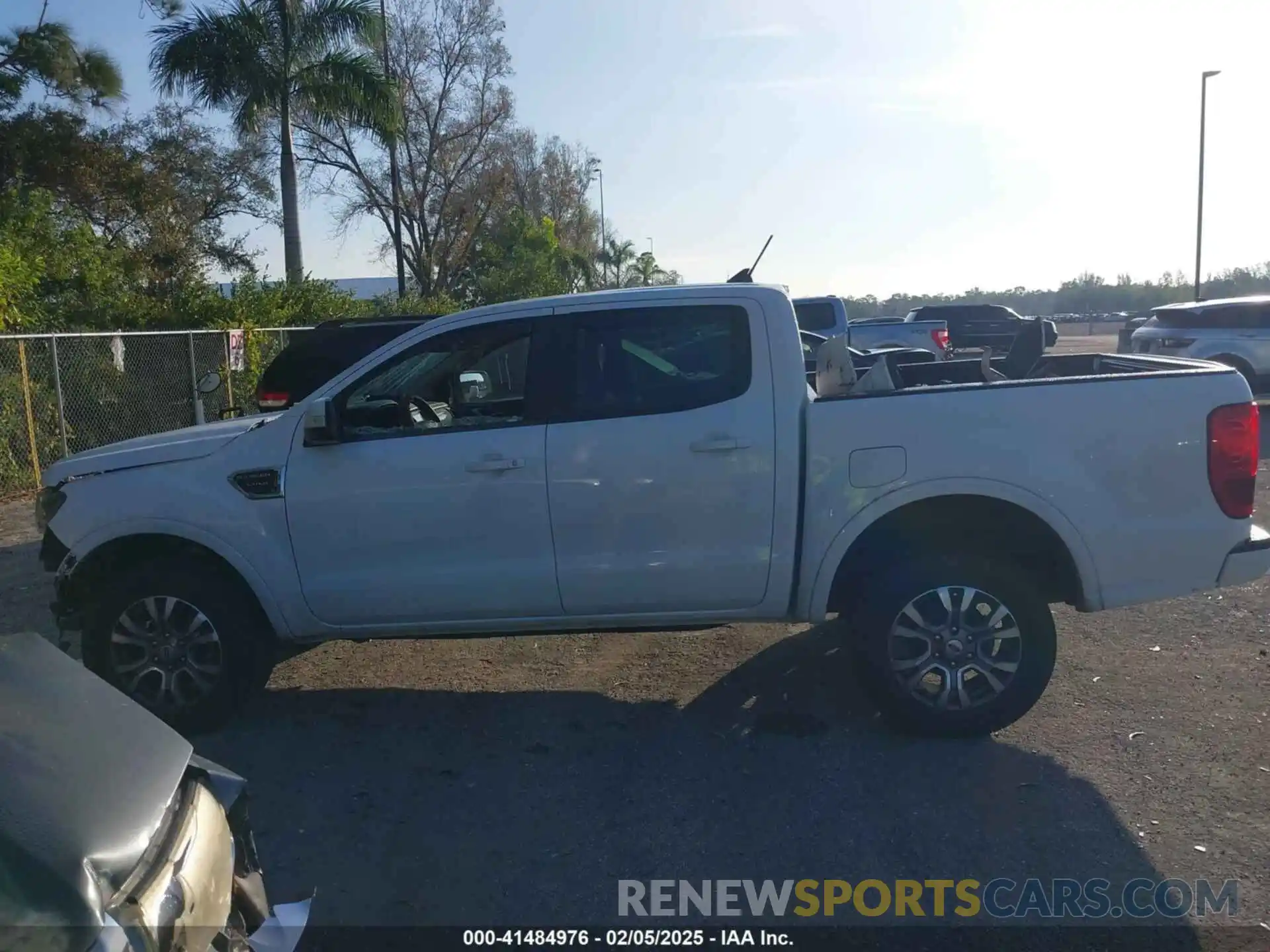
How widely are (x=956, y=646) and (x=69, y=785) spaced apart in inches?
144

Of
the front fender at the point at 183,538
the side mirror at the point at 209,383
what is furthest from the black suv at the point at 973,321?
the front fender at the point at 183,538

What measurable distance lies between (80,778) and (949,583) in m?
3.57

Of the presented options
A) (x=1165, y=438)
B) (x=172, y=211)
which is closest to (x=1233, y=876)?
(x=1165, y=438)

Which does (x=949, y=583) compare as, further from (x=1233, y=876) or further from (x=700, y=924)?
(x=700, y=924)

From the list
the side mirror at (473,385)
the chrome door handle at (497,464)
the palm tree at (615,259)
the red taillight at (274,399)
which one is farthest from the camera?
the palm tree at (615,259)

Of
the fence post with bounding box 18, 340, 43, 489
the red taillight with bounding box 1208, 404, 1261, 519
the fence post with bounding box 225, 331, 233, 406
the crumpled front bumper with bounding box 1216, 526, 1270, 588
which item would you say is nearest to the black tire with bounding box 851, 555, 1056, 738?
the crumpled front bumper with bounding box 1216, 526, 1270, 588

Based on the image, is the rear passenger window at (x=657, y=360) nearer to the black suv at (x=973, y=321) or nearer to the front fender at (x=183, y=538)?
the front fender at (x=183, y=538)

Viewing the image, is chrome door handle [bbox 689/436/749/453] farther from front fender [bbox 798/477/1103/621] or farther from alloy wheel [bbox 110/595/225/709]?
alloy wheel [bbox 110/595/225/709]

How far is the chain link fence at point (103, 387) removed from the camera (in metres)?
12.4

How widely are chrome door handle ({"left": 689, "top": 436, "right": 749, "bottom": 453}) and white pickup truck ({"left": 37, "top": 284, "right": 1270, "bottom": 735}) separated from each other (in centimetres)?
1

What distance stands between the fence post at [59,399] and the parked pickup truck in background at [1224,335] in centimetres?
1469

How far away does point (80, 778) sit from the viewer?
240cm

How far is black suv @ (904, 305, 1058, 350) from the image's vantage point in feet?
79.0

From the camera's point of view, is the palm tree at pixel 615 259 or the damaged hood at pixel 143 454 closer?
the damaged hood at pixel 143 454
